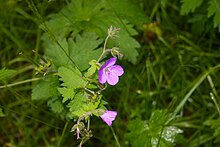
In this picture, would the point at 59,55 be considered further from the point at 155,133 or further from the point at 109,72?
the point at 155,133

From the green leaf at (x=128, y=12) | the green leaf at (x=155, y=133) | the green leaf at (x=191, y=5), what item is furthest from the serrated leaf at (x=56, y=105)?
the green leaf at (x=191, y=5)

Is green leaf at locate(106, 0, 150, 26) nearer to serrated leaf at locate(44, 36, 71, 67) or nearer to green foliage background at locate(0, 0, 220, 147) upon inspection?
green foliage background at locate(0, 0, 220, 147)

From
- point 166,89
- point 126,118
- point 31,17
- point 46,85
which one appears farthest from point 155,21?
point 46,85

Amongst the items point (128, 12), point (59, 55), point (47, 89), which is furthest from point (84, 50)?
point (128, 12)

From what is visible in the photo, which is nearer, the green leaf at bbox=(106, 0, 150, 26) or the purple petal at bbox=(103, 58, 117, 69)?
the purple petal at bbox=(103, 58, 117, 69)

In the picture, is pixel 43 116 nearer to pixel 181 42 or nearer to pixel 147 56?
pixel 147 56

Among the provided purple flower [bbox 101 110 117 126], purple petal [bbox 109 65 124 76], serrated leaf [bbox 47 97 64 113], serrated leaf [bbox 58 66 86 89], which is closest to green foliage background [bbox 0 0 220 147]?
serrated leaf [bbox 47 97 64 113]
